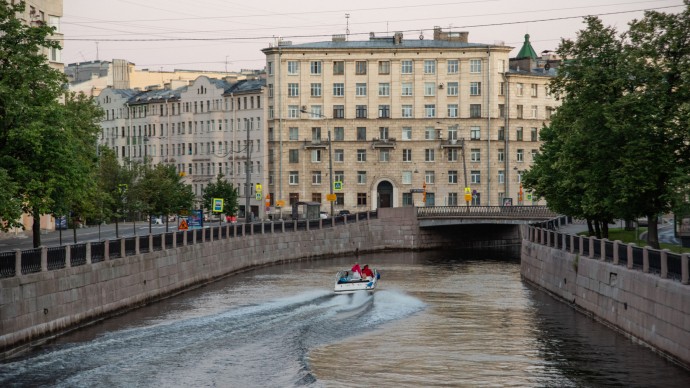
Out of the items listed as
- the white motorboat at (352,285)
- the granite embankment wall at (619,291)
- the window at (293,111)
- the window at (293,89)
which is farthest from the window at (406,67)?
the white motorboat at (352,285)

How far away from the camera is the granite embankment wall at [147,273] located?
45.3 metres

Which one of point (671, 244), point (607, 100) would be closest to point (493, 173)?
point (671, 244)

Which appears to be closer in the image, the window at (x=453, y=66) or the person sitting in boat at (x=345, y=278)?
the person sitting in boat at (x=345, y=278)

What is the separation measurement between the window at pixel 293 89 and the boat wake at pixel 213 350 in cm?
7977

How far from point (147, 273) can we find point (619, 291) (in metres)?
24.3

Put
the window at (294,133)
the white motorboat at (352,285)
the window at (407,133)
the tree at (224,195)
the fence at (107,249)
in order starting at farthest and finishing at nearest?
the window at (294,133)
the window at (407,133)
the tree at (224,195)
the white motorboat at (352,285)
the fence at (107,249)

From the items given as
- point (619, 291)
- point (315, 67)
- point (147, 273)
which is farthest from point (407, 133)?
point (619, 291)

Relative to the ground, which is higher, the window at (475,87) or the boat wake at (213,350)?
the window at (475,87)

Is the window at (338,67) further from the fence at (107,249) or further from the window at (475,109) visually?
the fence at (107,249)

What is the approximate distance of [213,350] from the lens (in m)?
46.0

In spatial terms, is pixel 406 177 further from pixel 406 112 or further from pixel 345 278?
pixel 345 278

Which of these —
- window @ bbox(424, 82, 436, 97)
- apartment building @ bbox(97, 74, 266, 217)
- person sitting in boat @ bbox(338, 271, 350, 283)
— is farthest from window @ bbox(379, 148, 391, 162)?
person sitting in boat @ bbox(338, 271, 350, 283)

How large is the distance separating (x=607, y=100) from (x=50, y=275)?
27321 mm

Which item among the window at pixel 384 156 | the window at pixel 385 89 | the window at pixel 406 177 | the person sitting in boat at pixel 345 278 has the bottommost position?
the person sitting in boat at pixel 345 278
